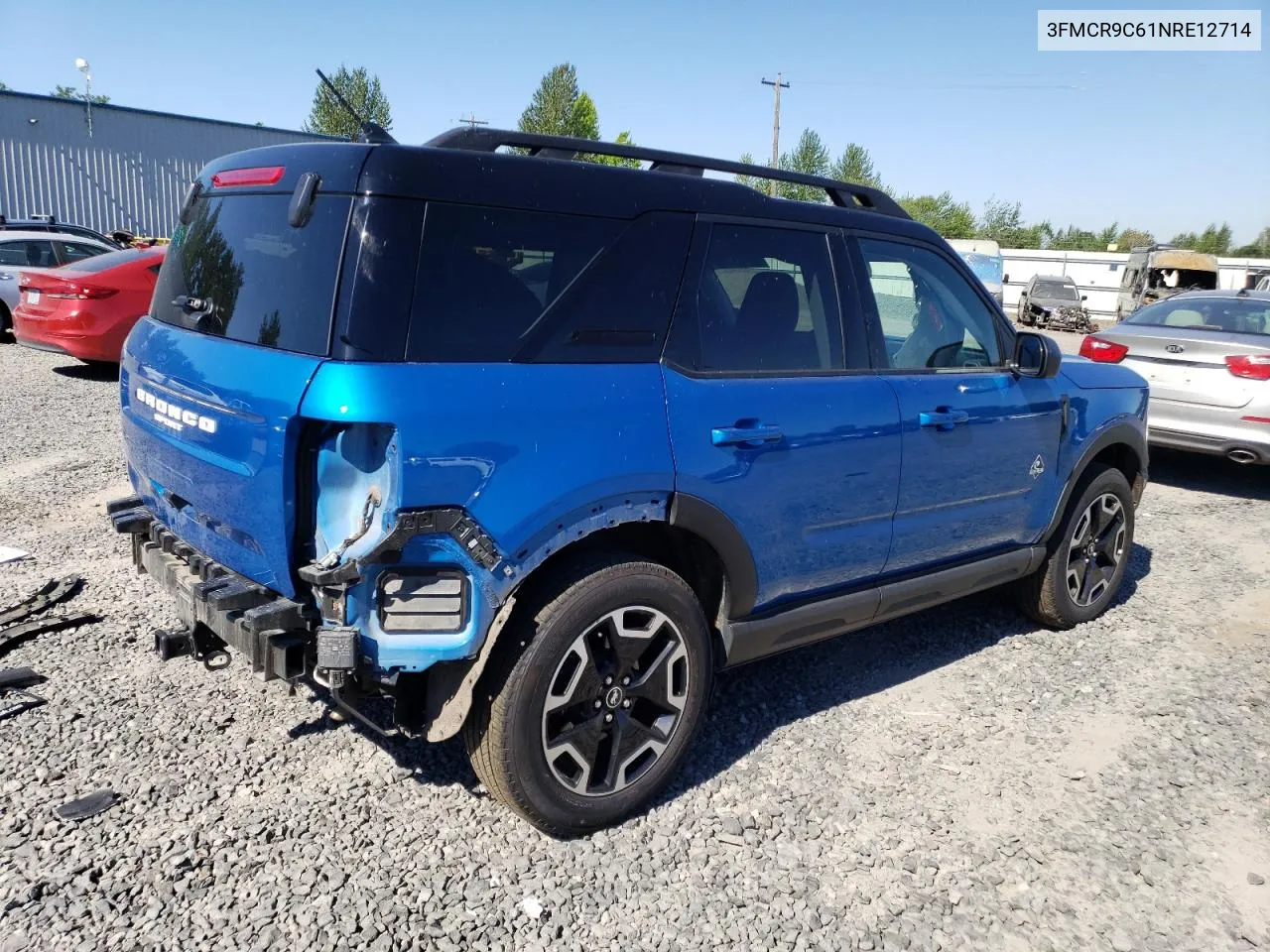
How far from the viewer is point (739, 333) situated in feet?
11.1

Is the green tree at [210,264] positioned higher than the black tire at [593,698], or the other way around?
the green tree at [210,264]

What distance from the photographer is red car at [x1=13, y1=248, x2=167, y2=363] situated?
10.1 m

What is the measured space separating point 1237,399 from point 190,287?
25.4 feet

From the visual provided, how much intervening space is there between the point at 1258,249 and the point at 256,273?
270 feet

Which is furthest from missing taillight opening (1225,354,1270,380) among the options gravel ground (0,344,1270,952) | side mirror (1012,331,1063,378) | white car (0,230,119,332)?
white car (0,230,119,332)

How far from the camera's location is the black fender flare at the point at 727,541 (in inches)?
121

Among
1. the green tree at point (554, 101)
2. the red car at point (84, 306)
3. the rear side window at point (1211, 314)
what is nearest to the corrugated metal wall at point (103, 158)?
the red car at point (84, 306)

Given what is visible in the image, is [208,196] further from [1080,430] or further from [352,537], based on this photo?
[1080,430]

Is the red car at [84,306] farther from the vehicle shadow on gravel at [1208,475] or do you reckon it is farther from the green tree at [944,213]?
the green tree at [944,213]

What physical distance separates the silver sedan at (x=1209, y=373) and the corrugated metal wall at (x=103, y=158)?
2390 centimetres

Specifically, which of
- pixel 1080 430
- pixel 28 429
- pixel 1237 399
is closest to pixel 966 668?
pixel 1080 430

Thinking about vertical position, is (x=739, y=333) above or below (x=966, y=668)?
above

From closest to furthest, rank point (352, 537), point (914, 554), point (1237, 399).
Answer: point (352, 537) < point (914, 554) < point (1237, 399)

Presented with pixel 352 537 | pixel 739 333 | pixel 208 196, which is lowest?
pixel 352 537
